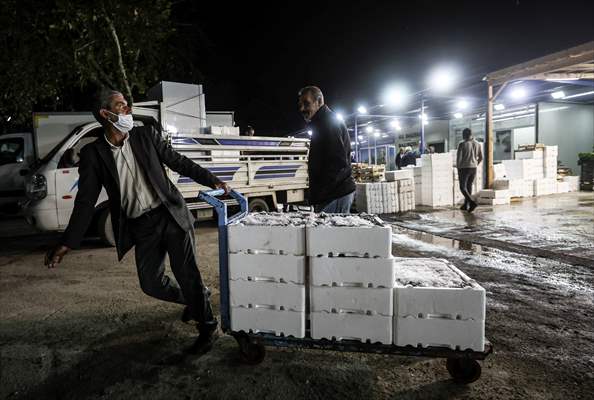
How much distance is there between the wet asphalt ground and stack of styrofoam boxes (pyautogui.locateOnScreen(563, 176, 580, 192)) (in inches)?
416

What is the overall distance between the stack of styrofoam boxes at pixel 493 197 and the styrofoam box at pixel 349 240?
10.4m

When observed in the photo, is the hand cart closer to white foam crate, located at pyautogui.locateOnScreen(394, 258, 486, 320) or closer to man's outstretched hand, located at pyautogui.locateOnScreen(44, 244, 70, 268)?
white foam crate, located at pyautogui.locateOnScreen(394, 258, 486, 320)

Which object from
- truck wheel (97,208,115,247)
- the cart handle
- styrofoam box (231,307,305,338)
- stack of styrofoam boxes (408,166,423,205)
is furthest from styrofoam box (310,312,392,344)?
stack of styrofoam boxes (408,166,423,205)

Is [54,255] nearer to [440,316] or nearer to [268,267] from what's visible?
[268,267]

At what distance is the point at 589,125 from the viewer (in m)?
19.4

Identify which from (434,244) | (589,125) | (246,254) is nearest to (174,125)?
(434,244)

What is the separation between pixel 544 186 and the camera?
13.3m

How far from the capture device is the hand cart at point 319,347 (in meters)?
2.36

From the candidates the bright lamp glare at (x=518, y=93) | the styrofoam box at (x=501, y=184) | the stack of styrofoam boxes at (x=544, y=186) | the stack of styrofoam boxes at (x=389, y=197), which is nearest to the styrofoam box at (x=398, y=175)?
the stack of styrofoam boxes at (x=389, y=197)

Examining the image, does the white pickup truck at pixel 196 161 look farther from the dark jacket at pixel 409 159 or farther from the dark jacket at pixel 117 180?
the dark jacket at pixel 409 159

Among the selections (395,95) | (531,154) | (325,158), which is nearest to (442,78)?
(395,95)

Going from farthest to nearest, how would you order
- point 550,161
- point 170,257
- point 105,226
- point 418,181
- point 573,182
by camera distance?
point 573,182
point 550,161
point 418,181
point 105,226
point 170,257

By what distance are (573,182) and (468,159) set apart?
809 cm

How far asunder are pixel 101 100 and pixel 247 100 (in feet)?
83.1
